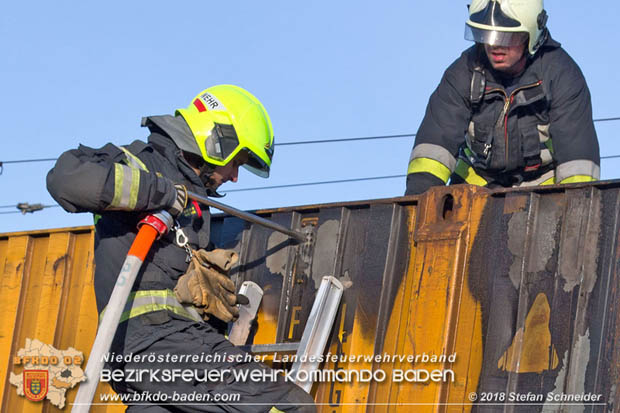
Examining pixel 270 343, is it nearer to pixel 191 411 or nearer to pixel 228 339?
pixel 228 339

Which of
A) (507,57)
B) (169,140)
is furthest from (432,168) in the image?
(169,140)

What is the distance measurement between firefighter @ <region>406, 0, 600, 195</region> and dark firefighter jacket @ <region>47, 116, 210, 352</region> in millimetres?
1609

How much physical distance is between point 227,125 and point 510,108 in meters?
1.80

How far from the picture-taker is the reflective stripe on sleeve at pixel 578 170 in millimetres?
5633

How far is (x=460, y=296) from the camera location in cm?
455

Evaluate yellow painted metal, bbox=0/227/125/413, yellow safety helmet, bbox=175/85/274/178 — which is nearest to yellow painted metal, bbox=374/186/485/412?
yellow safety helmet, bbox=175/85/274/178

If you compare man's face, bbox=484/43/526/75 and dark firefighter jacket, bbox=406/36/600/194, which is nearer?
dark firefighter jacket, bbox=406/36/600/194

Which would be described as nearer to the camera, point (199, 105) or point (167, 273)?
point (167, 273)

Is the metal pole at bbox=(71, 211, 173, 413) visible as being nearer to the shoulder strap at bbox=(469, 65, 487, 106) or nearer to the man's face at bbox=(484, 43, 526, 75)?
the shoulder strap at bbox=(469, 65, 487, 106)

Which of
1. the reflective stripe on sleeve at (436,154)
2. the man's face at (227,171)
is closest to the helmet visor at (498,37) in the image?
the reflective stripe on sleeve at (436,154)

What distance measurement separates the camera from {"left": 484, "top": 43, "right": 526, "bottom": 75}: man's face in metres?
5.93

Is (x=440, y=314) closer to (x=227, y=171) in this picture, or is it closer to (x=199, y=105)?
(x=227, y=171)

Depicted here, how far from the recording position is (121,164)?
4.40 metres

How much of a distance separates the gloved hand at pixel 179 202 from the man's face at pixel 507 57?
228 cm
